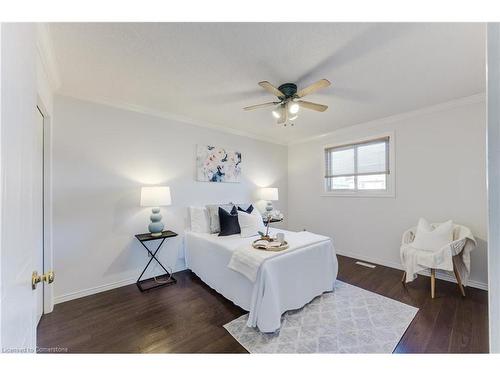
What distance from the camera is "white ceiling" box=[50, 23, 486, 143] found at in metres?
1.50

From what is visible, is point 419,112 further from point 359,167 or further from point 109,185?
point 109,185

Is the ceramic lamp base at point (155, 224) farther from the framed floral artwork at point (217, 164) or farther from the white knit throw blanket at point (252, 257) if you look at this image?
the white knit throw blanket at point (252, 257)

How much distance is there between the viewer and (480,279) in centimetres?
254

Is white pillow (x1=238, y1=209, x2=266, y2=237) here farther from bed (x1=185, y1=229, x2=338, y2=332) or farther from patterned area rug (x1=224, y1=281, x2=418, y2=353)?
patterned area rug (x1=224, y1=281, x2=418, y2=353)

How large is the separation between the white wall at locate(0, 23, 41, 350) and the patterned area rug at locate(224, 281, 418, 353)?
149 centimetres

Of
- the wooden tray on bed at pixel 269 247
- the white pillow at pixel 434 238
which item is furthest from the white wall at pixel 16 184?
the white pillow at pixel 434 238

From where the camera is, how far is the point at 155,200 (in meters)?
2.64

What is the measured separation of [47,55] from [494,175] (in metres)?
2.78

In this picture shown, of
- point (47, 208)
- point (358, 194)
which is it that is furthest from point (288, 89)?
point (47, 208)

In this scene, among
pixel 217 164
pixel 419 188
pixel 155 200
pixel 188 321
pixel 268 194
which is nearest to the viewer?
pixel 188 321

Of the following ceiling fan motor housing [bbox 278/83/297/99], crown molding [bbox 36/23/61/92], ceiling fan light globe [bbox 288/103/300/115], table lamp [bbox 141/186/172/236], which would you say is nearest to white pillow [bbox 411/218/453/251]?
ceiling fan light globe [bbox 288/103/300/115]

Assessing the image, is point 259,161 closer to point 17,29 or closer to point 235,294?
point 235,294
